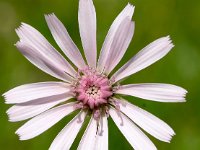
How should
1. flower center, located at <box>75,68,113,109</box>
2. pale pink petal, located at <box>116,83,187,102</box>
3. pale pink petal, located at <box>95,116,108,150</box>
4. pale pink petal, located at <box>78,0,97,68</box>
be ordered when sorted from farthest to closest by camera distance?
flower center, located at <box>75,68,113,109</box> < pale pink petal, located at <box>95,116,108,150</box> < pale pink petal, located at <box>78,0,97,68</box> < pale pink petal, located at <box>116,83,187,102</box>

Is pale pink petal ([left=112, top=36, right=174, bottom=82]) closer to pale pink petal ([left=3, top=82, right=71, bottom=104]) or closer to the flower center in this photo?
the flower center

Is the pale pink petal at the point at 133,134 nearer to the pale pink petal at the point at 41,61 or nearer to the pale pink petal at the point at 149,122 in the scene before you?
the pale pink petal at the point at 149,122

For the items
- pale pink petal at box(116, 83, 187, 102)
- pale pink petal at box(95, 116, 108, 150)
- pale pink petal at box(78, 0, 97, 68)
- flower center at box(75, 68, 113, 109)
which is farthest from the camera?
flower center at box(75, 68, 113, 109)

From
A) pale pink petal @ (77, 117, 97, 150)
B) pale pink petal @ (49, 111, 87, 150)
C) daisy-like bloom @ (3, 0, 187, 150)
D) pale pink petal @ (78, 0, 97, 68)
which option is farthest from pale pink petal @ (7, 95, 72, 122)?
pale pink petal @ (78, 0, 97, 68)

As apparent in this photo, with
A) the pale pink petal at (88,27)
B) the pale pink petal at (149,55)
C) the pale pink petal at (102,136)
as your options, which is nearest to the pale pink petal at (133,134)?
the pale pink petal at (102,136)

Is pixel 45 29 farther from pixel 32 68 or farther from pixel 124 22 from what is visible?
pixel 124 22
